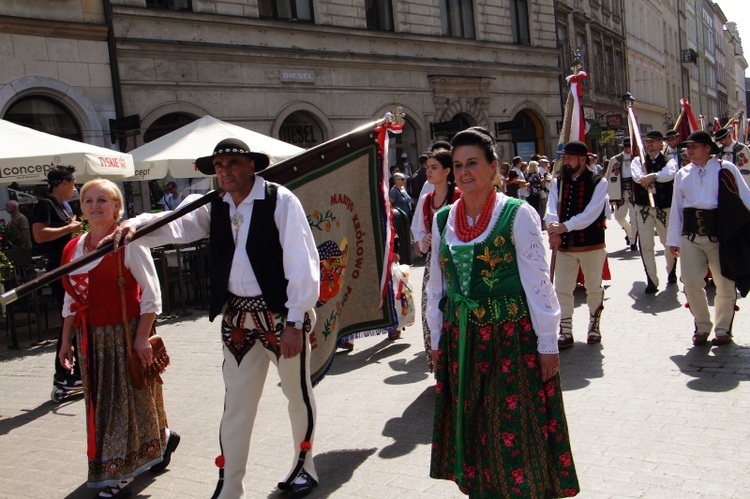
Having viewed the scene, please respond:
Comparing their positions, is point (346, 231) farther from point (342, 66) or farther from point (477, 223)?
point (342, 66)

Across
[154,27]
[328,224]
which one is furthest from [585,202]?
[154,27]

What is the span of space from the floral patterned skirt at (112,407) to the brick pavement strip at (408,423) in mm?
254

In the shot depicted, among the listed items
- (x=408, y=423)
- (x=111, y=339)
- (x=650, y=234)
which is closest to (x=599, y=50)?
(x=650, y=234)

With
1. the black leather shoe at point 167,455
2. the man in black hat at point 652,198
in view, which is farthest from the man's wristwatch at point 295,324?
the man in black hat at point 652,198

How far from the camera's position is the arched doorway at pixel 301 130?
63.1 feet

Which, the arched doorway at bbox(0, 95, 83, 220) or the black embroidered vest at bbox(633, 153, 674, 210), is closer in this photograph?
the black embroidered vest at bbox(633, 153, 674, 210)

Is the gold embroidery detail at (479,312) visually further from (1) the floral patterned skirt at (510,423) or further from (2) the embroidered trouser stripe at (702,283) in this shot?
(2) the embroidered trouser stripe at (702,283)

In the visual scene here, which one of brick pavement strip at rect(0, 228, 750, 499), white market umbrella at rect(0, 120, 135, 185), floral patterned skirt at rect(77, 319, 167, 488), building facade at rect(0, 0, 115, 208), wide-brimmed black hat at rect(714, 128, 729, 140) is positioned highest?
building facade at rect(0, 0, 115, 208)

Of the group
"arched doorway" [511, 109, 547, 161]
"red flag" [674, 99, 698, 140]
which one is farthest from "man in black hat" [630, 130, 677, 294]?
"arched doorway" [511, 109, 547, 161]

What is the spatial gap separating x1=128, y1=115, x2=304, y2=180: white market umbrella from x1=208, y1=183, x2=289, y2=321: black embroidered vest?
283 inches

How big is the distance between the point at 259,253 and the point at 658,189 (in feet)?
26.3

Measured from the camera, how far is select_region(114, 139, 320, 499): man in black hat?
3.71m

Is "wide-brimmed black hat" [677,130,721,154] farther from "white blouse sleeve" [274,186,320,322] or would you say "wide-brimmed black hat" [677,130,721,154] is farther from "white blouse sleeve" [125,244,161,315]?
"white blouse sleeve" [125,244,161,315]

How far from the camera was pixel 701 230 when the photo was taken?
21.5 ft
